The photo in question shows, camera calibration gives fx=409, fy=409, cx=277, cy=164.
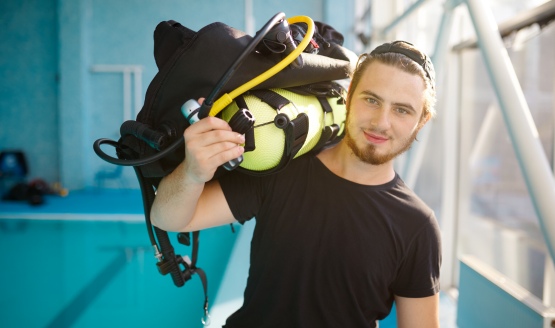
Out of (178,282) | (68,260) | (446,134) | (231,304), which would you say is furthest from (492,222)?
(68,260)

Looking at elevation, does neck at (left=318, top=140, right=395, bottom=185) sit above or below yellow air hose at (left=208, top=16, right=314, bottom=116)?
below

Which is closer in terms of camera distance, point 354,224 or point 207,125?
point 207,125

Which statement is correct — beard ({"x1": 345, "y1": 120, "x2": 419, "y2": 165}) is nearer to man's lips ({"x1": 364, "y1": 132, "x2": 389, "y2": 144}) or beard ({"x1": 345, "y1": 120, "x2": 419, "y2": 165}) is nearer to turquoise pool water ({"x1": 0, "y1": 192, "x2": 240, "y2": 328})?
man's lips ({"x1": 364, "y1": 132, "x2": 389, "y2": 144})

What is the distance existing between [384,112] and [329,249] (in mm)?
410

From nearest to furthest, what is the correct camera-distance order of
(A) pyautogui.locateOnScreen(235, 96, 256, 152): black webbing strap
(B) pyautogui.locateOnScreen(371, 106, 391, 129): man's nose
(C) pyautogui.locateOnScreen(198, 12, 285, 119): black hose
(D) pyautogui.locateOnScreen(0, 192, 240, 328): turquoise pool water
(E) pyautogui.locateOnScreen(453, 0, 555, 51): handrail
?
(C) pyautogui.locateOnScreen(198, 12, 285, 119): black hose → (A) pyautogui.locateOnScreen(235, 96, 256, 152): black webbing strap → (B) pyautogui.locateOnScreen(371, 106, 391, 129): man's nose → (E) pyautogui.locateOnScreen(453, 0, 555, 51): handrail → (D) pyautogui.locateOnScreen(0, 192, 240, 328): turquoise pool water

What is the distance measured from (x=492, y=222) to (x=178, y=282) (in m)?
2.42

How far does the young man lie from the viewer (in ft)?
3.72

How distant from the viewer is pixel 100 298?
12.0ft

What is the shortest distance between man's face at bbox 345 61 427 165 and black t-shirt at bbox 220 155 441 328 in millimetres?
117

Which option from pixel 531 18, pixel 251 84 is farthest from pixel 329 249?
pixel 531 18

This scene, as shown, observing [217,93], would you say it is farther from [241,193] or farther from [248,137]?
[241,193]

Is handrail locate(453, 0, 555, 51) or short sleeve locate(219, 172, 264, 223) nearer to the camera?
short sleeve locate(219, 172, 264, 223)

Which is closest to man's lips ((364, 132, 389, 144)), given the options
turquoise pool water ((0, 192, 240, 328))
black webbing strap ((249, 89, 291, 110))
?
black webbing strap ((249, 89, 291, 110))

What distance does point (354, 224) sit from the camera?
1155 millimetres
